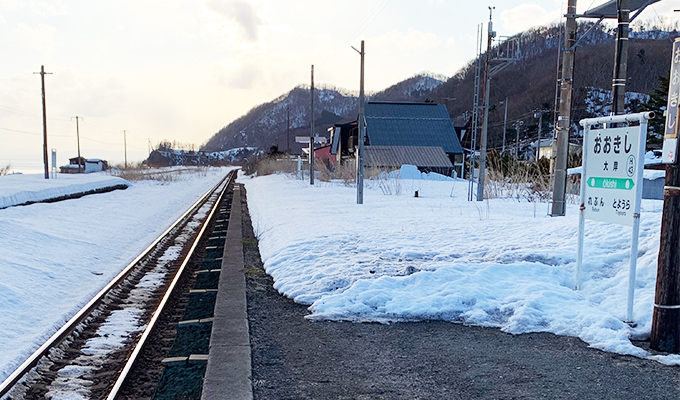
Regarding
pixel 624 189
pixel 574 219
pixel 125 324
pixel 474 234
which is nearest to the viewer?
pixel 624 189

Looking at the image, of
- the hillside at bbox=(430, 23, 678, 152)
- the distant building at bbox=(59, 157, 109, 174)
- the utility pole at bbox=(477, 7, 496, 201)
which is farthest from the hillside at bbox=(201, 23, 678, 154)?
the utility pole at bbox=(477, 7, 496, 201)

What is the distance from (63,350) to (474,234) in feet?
21.8

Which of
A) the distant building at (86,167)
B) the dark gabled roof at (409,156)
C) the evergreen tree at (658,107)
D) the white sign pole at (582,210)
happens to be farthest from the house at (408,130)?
the distant building at (86,167)

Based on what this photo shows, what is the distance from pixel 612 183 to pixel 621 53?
447 centimetres

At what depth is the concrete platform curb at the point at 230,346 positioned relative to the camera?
382cm

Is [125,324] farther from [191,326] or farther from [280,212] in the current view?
[280,212]

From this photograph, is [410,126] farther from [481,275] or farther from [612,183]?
[612,183]

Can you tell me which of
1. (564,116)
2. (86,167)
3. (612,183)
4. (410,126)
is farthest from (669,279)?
(86,167)

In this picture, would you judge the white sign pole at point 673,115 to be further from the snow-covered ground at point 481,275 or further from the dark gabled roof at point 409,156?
the dark gabled roof at point 409,156

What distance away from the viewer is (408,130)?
48.1 m

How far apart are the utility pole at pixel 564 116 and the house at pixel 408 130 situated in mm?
31426

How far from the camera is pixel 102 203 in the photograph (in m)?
21.0

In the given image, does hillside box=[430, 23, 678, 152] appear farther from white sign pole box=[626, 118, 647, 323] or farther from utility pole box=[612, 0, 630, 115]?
white sign pole box=[626, 118, 647, 323]

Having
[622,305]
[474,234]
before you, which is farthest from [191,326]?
[474,234]
